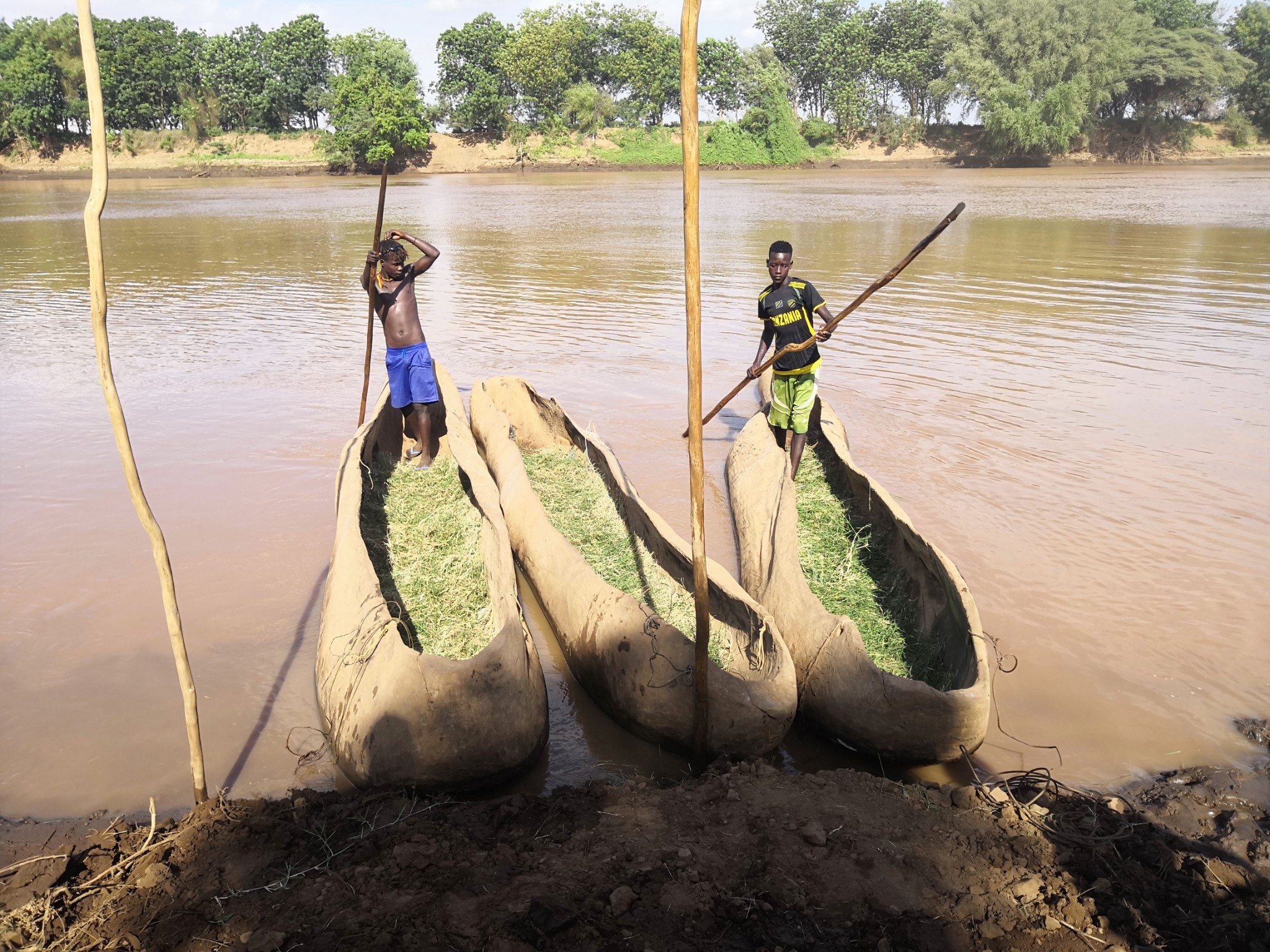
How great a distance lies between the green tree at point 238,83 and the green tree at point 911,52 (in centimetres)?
3389

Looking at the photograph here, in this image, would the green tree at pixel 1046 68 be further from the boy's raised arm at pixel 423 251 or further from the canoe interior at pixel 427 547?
the canoe interior at pixel 427 547

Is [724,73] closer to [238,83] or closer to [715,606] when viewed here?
[238,83]

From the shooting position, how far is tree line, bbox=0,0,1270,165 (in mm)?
40531

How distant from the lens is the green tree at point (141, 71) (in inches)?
1745

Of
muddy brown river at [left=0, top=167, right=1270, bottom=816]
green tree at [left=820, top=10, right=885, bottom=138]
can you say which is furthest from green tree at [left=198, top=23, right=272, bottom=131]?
muddy brown river at [left=0, top=167, right=1270, bottom=816]

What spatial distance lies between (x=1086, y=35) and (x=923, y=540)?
152 ft

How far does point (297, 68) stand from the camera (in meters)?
49.6

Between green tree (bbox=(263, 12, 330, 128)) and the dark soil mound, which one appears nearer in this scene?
the dark soil mound

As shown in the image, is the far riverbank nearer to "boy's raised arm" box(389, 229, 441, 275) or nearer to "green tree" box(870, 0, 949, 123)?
"green tree" box(870, 0, 949, 123)

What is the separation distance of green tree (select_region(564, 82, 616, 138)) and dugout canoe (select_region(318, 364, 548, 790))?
4623 cm

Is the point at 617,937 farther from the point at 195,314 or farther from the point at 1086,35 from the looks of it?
the point at 1086,35

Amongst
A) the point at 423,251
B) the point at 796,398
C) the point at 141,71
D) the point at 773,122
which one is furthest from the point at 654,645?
the point at 141,71

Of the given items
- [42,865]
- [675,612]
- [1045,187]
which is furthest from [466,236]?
[1045,187]

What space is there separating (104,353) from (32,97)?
51357mm
